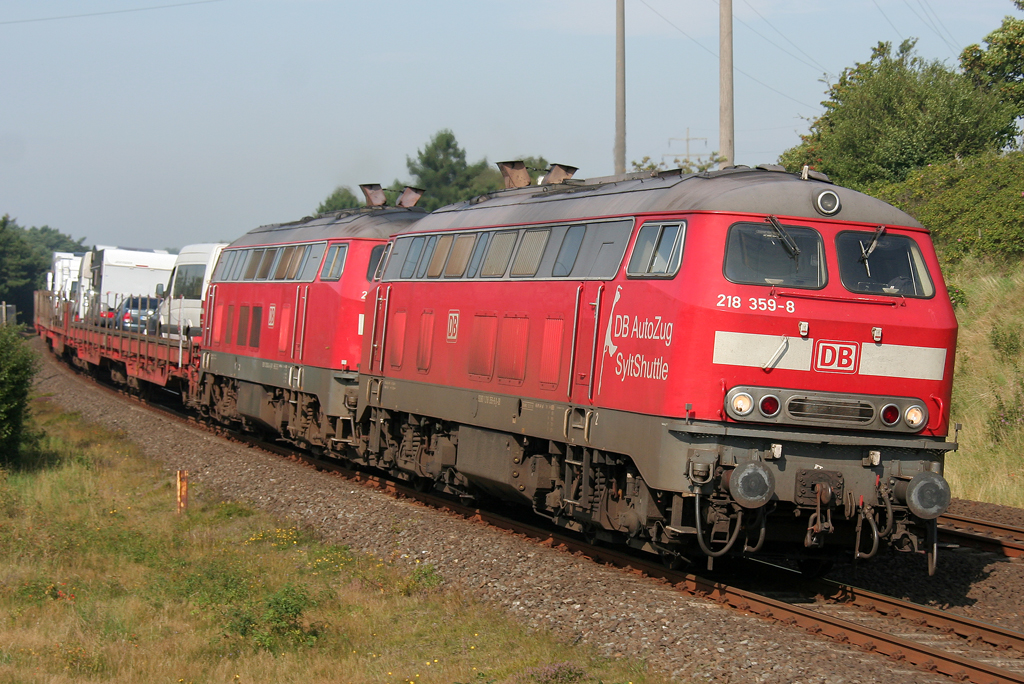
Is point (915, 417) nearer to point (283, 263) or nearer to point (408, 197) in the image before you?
point (408, 197)

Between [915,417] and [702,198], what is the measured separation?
107 inches

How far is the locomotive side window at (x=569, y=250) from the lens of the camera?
10891 mm

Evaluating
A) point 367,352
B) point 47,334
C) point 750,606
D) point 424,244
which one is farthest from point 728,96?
point 47,334

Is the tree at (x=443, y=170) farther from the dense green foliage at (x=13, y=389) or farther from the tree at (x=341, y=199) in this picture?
the dense green foliage at (x=13, y=389)

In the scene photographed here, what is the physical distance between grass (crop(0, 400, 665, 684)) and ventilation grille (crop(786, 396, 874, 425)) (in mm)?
2660

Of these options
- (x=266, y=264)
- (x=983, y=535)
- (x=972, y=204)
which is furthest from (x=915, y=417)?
(x=972, y=204)

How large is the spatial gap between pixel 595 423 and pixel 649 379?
1029 mm

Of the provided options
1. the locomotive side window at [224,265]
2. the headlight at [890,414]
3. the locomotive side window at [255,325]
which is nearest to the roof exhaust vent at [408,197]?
the locomotive side window at [255,325]

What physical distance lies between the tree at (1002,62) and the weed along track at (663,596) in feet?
81.4

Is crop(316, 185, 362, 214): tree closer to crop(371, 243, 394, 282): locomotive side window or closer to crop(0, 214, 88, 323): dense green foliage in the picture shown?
crop(0, 214, 88, 323): dense green foliage

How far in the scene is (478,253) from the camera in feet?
42.2

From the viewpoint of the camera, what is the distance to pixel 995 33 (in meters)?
32.0

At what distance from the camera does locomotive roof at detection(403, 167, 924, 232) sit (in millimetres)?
9250

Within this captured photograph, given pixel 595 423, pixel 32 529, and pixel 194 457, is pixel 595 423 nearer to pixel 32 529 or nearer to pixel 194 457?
pixel 32 529
